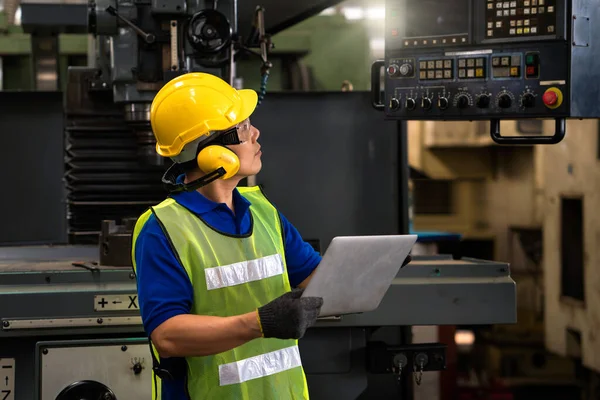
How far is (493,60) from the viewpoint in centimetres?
262

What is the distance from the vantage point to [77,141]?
9.64 feet

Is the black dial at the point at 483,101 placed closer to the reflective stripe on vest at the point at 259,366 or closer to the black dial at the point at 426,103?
the black dial at the point at 426,103

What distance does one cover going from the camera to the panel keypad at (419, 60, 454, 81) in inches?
105

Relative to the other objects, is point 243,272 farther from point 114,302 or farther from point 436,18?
point 436,18

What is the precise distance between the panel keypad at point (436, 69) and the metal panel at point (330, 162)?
38 cm

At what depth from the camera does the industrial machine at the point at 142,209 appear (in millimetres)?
2354

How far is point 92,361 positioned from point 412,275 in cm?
91

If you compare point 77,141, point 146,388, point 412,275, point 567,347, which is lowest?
point 567,347

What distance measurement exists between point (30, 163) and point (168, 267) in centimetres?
189

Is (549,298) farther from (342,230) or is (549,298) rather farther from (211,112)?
(211,112)

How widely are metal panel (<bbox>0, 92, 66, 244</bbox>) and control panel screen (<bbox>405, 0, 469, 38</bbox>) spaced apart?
4.46ft

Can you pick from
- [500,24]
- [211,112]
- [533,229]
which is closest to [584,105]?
[500,24]

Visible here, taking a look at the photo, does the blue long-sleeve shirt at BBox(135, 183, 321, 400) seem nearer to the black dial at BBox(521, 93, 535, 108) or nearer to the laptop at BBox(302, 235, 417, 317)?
the laptop at BBox(302, 235, 417, 317)

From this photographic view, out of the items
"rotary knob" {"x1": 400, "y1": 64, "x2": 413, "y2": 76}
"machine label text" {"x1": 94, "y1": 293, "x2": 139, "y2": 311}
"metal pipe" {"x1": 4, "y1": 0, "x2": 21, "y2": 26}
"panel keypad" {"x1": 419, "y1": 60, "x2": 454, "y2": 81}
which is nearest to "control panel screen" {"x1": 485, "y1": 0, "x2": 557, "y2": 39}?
"panel keypad" {"x1": 419, "y1": 60, "x2": 454, "y2": 81}
